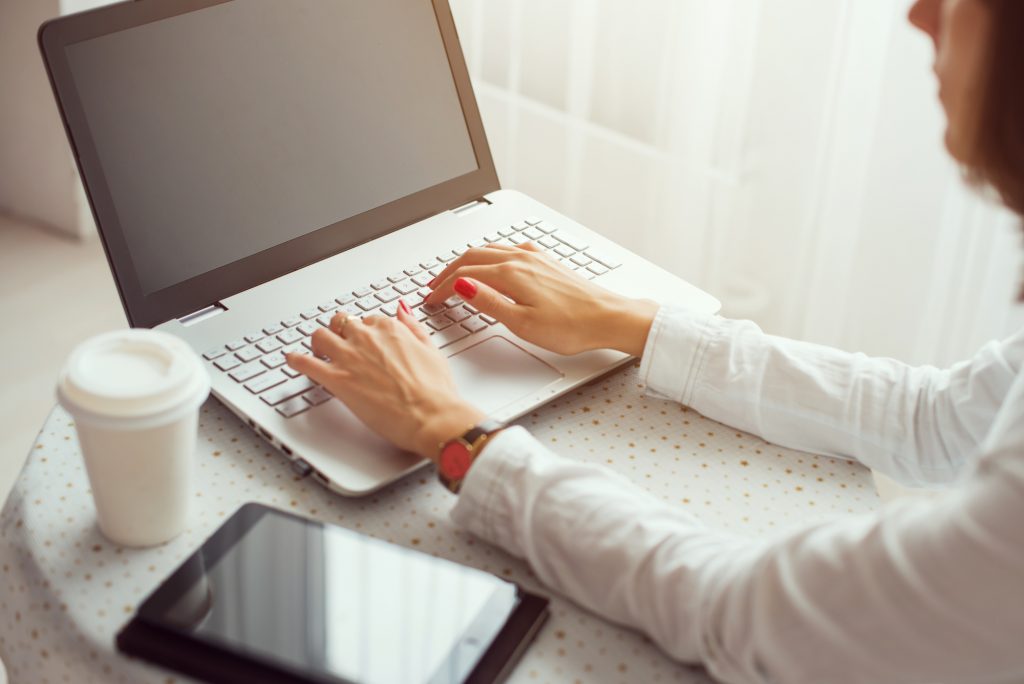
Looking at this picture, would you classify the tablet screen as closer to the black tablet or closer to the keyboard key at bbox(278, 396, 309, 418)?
the black tablet

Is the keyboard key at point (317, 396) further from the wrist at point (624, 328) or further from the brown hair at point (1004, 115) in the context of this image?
the brown hair at point (1004, 115)

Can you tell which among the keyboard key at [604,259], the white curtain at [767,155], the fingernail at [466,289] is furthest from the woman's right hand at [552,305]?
A: the white curtain at [767,155]

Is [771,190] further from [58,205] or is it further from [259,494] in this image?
[58,205]

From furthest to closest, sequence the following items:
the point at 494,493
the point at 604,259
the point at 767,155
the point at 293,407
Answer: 1. the point at 767,155
2. the point at 604,259
3. the point at 293,407
4. the point at 494,493

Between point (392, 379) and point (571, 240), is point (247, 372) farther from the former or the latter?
point (571, 240)

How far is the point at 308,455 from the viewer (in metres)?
0.81

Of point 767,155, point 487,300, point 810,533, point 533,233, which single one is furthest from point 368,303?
point 767,155

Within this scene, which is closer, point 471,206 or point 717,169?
point 471,206

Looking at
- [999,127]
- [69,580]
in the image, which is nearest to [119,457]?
[69,580]

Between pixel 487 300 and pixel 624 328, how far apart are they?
126mm

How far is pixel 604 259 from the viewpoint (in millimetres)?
1119

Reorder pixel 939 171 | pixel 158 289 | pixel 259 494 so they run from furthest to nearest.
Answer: pixel 939 171
pixel 158 289
pixel 259 494

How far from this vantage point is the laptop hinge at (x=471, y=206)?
3.86 ft

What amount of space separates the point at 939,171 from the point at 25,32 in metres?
1.67
